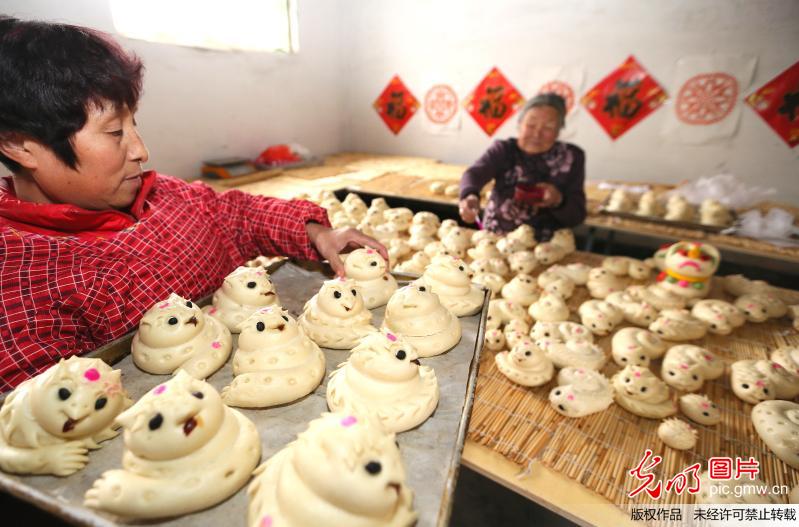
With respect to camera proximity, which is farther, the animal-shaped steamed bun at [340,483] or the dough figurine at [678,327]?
the dough figurine at [678,327]

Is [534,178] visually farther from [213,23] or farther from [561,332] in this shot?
[213,23]

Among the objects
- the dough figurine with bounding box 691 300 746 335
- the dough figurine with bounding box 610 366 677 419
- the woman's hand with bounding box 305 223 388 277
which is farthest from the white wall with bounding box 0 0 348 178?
the dough figurine with bounding box 691 300 746 335

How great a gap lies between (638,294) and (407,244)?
6.15ft

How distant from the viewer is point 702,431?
1940 millimetres

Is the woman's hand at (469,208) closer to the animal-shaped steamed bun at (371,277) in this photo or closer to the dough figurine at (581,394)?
the animal-shaped steamed bun at (371,277)

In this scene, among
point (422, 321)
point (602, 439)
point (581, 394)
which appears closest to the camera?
point (422, 321)

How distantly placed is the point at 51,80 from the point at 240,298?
3.41 ft

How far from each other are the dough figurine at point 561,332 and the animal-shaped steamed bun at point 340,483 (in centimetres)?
170

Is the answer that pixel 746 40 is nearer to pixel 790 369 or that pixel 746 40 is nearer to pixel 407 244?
pixel 790 369

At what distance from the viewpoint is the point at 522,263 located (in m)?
3.37

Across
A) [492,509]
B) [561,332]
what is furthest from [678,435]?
[492,509]

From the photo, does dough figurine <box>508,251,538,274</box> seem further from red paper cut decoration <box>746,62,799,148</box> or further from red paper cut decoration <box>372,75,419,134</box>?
red paper cut decoration <box>372,75,419,134</box>

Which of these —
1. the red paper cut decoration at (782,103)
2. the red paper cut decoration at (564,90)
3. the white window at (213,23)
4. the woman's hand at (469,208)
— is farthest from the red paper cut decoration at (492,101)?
the woman's hand at (469,208)

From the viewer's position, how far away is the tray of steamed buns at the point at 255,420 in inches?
39.2
